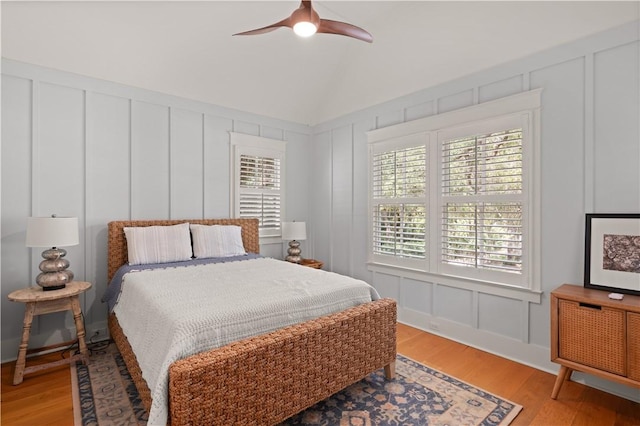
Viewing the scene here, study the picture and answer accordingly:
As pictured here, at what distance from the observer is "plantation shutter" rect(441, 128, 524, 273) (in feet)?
9.51

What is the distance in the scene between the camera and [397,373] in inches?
104

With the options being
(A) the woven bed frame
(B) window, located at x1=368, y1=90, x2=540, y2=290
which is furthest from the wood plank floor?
(B) window, located at x1=368, y1=90, x2=540, y2=290

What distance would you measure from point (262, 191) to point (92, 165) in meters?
2.00

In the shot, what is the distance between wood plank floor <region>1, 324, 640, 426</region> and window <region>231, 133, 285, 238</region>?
2.48 metres

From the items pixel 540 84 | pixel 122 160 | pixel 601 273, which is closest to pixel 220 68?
pixel 122 160

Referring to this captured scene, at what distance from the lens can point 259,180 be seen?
15.0 feet

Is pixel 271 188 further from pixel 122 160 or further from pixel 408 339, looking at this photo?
pixel 408 339

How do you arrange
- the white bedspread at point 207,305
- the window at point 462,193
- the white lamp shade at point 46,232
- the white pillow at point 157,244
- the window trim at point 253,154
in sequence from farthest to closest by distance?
the window trim at point 253,154 → the white pillow at point 157,244 → the window at point 462,193 → the white lamp shade at point 46,232 → the white bedspread at point 207,305

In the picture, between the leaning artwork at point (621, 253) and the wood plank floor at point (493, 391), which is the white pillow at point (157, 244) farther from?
the leaning artwork at point (621, 253)

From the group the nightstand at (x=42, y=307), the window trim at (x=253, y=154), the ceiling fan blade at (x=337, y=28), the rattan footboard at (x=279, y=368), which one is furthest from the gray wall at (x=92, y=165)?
the ceiling fan blade at (x=337, y=28)

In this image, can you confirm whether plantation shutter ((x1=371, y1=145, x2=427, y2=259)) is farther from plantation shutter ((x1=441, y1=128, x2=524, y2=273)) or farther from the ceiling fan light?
the ceiling fan light

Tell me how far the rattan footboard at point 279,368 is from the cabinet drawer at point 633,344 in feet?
4.78

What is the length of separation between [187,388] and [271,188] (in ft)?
11.3

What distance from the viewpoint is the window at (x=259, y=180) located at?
14.2ft
